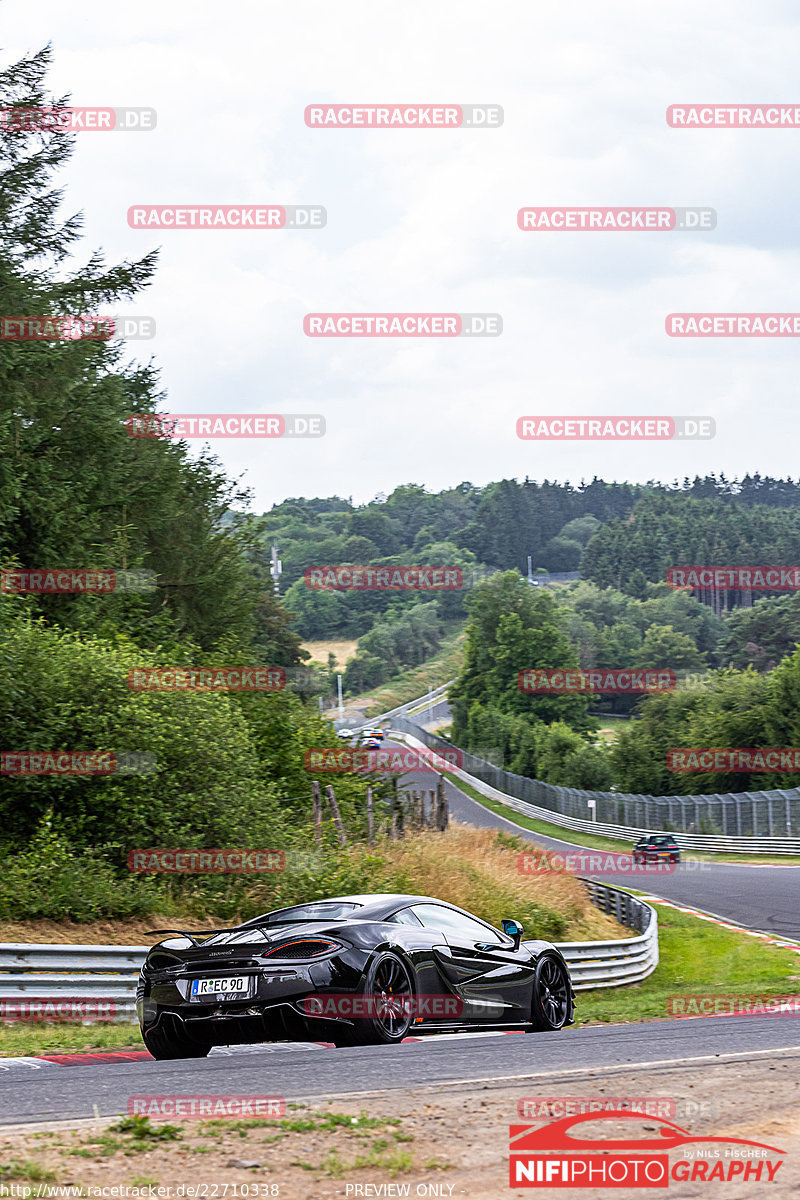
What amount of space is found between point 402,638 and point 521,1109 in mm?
159366

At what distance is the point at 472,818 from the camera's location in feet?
221

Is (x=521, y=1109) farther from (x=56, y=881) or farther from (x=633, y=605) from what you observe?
(x=633, y=605)

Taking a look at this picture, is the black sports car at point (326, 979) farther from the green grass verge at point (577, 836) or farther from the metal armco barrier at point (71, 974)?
the green grass verge at point (577, 836)

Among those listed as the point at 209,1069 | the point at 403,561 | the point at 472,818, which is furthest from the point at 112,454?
the point at 403,561

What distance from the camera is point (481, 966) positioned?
31.8 ft

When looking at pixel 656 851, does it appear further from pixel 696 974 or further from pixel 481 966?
pixel 481 966

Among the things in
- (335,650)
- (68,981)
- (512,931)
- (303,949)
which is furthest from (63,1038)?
(335,650)

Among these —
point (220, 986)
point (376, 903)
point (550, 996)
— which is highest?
point (376, 903)

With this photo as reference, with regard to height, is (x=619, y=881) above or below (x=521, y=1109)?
below

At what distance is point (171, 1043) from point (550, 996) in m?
3.53

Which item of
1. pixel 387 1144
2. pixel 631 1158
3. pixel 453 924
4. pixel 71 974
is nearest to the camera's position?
pixel 631 1158

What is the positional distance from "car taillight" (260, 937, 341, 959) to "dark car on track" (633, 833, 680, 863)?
37725 millimetres

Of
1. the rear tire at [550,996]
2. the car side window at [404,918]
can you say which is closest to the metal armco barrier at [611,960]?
the rear tire at [550,996]

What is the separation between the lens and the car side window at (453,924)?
9.59 metres
